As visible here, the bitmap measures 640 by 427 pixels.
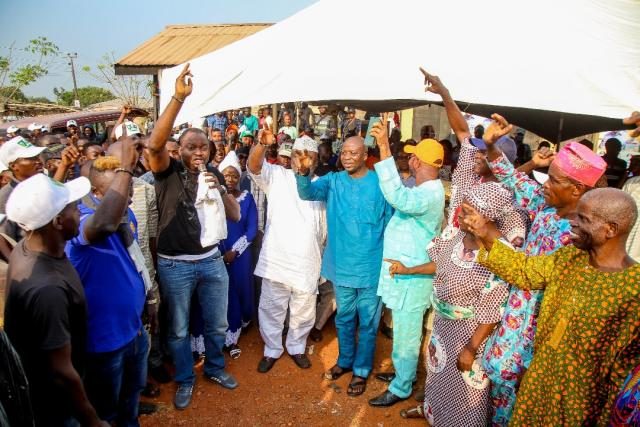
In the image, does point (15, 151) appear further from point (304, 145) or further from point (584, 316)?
point (584, 316)

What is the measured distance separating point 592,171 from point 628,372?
0.98 meters

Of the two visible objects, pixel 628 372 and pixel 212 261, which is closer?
pixel 628 372

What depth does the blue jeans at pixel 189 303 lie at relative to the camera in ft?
10.8

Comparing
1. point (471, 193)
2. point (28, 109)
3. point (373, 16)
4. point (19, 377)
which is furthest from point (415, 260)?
point (28, 109)

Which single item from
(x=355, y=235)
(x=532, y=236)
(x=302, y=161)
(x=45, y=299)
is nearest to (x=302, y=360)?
(x=355, y=235)

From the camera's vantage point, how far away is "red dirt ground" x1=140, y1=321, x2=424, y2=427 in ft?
11.1

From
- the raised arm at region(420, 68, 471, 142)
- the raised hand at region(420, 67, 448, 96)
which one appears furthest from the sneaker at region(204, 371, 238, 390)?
the raised hand at region(420, 67, 448, 96)

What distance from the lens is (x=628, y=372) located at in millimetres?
1854

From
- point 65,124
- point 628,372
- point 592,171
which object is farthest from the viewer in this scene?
point 65,124

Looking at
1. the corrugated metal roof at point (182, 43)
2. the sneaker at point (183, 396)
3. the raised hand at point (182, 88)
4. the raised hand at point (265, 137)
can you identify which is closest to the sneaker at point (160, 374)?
the sneaker at point (183, 396)

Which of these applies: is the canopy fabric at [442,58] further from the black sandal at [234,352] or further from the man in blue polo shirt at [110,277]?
the black sandal at [234,352]

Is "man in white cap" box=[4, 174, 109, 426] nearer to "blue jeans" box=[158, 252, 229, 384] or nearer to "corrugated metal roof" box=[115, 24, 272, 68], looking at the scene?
"blue jeans" box=[158, 252, 229, 384]

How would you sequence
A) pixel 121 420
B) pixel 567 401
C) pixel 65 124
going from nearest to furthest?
pixel 567 401, pixel 121 420, pixel 65 124

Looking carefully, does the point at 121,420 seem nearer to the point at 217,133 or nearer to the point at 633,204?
the point at 633,204
